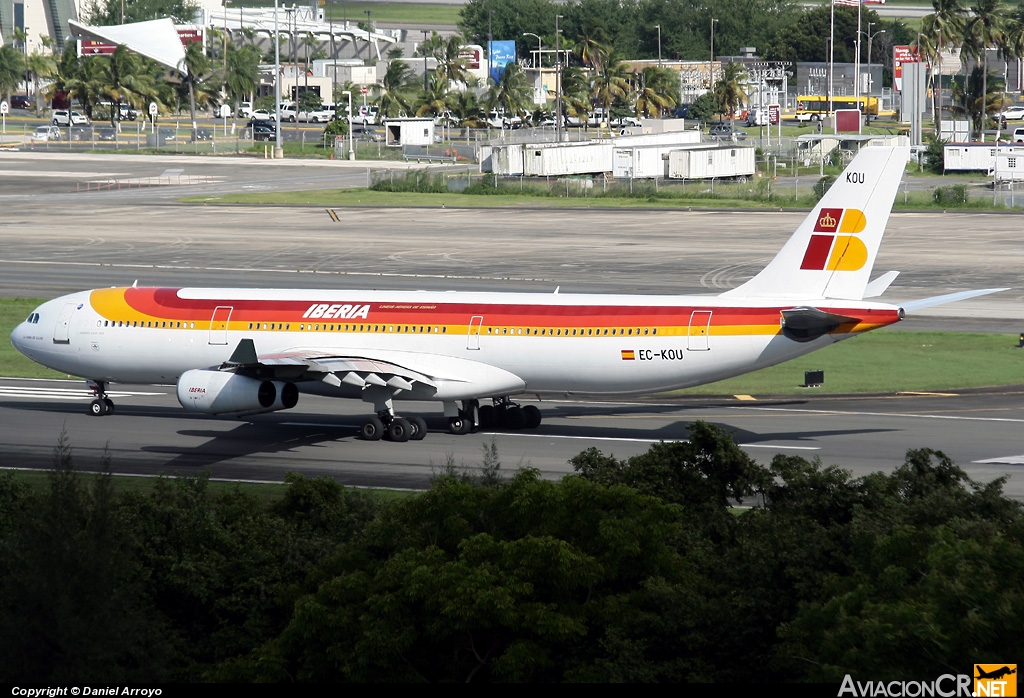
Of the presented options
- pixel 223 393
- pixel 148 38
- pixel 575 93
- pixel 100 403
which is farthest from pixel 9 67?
pixel 223 393

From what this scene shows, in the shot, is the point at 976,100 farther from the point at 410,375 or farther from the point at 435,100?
the point at 410,375

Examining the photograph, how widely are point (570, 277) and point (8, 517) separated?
49.3 metres

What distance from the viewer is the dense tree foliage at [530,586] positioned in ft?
52.0

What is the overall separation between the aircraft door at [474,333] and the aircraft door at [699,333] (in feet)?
20.2

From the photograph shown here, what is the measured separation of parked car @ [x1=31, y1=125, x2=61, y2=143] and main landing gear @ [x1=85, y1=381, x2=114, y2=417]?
129340 millimetres

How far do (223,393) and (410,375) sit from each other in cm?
531

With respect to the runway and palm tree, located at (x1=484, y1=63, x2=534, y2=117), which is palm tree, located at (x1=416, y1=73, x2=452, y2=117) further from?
the runway

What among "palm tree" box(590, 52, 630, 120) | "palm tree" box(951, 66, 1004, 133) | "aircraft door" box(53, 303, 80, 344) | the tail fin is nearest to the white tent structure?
"palm tree" box(590, 52, 630, 120)

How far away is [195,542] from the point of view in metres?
22.1

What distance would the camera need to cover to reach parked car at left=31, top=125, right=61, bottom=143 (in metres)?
161

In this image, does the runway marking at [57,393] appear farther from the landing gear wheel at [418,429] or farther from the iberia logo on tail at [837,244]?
the iberia logo on tail at [837,244]

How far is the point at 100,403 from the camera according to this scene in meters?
41.8

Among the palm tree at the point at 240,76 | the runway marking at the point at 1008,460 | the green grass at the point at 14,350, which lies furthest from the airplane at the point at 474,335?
the palm tree at the point at 240,76

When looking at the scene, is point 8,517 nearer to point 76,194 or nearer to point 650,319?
point 650,319
